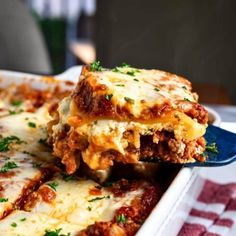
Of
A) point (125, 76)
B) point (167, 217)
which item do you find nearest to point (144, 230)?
point (167, 217)

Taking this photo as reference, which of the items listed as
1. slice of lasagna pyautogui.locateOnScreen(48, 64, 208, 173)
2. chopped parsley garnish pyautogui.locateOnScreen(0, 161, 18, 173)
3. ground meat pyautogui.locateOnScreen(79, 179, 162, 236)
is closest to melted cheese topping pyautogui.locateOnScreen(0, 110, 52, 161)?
chopped parsley garnish pyautogui.locateOnScreen(0, 161, 18, 173)

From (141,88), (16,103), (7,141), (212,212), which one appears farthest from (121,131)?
(16,103)

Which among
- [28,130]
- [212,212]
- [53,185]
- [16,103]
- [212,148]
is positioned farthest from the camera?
[16,103]

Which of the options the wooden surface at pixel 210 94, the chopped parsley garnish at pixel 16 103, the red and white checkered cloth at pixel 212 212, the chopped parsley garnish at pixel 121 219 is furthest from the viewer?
A: the wooden surface at pixel 210 94

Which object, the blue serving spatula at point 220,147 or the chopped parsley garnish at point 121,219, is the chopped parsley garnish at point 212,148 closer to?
the blue serving spatula at point 220,147

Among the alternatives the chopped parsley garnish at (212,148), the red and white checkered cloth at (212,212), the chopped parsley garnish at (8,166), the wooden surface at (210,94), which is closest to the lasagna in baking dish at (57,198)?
the chopped parsley garnish at (8,166)

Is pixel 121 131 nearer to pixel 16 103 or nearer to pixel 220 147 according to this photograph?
pixel 220 147
